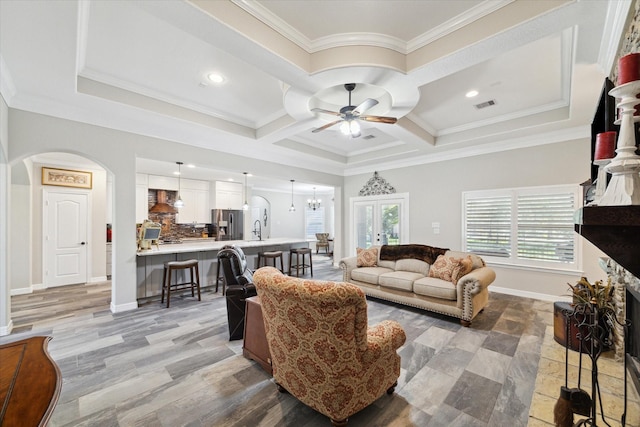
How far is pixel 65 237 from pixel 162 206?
2.31 m

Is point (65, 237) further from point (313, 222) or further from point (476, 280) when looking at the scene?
point (313, 222)

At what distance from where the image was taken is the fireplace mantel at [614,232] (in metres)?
1.02

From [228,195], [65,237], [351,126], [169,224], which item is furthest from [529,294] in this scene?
[65,237]

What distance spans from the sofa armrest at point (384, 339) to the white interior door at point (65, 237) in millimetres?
6844

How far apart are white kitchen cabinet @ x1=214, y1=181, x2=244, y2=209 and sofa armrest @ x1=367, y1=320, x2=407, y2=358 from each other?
24.3ft

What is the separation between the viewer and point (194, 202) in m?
8.09

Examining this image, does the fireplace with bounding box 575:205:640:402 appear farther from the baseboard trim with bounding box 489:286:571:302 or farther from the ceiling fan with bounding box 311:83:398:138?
the baseboard trim with bounding box 489:286:571:302

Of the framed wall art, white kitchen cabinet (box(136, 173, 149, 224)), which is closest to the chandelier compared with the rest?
white kitchen cabinet (box(136, 173, 149, 224))

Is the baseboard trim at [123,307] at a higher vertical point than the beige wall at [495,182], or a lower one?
lower

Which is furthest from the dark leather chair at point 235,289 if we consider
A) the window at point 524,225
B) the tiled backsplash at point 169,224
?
the tiled backsplash at point 169,224

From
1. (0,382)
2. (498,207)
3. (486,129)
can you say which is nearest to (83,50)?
(0,382)

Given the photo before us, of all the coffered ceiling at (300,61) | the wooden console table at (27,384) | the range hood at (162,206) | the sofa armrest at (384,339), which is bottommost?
the sofa armrest at (384,339)

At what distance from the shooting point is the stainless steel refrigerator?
Answer: 8.33 m

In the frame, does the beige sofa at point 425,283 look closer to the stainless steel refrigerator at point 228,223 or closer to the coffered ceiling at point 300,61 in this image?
the coffered ceiling at point 300,61
